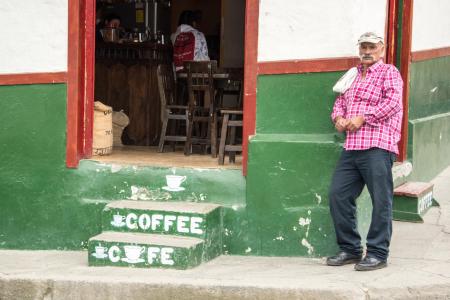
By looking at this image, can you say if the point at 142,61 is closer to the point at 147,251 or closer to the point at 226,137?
the point at 226,137

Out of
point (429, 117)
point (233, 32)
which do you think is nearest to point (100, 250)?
point (429, 117)

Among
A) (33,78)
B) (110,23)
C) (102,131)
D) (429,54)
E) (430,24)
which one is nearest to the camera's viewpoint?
(33,78)

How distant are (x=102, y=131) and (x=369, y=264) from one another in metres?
3.07

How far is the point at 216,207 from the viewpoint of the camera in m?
8.05

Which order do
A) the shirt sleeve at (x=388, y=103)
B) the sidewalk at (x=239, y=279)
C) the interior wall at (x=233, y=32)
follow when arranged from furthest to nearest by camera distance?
the interior wall at (x=233, y=32), the shirt sleeve at (x=388, y=103), the sidewalk at (x=239, y=279)

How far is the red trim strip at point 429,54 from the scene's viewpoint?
34.2ft

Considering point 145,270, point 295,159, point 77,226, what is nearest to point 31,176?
point 77,226

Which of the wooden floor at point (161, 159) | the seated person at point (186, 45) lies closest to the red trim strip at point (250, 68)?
the wooden floor at point (161, 159)

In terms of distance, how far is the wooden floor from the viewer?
336 inches

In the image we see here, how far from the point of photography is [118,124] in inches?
424

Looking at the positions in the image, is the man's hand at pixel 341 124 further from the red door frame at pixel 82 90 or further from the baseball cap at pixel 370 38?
the red door frame at pixel 82 90

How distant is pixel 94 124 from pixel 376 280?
3.33 m

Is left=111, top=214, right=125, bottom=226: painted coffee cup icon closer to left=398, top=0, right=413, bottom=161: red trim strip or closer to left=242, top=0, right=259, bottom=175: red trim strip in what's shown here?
left=242, top=0, right=259, bottom=175: red trim strip

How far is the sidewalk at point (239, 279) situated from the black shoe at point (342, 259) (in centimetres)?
5
